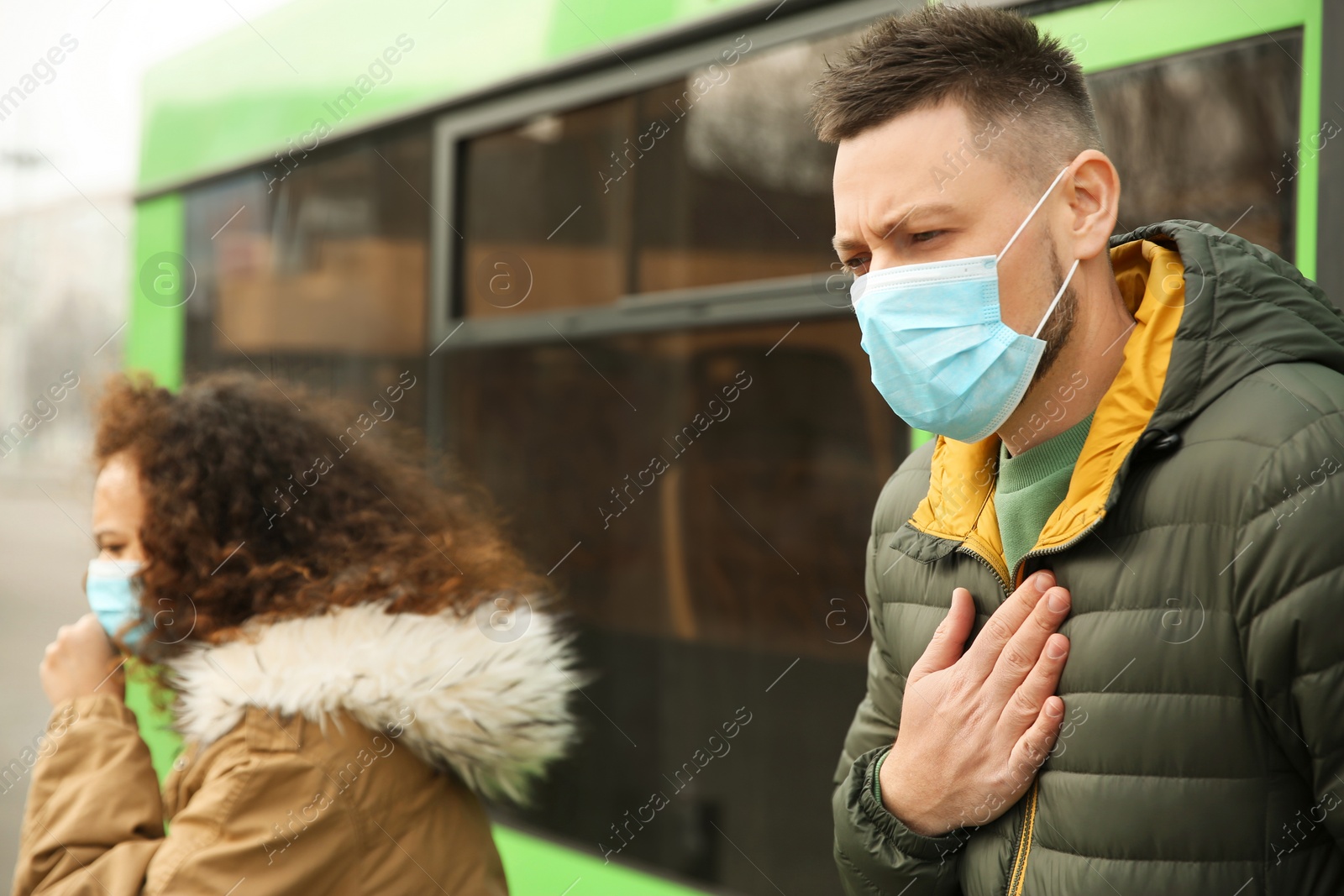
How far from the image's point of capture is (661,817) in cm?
301

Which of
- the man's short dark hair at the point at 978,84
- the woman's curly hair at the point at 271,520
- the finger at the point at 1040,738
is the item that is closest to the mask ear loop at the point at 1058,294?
the man's short dark hair at the point at 978,84

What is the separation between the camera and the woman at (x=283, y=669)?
1854 mm

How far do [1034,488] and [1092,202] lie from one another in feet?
1.18

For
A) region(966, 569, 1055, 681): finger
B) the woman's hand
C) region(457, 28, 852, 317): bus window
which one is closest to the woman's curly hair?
the woman's hand

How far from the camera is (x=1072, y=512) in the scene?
1.36 metres

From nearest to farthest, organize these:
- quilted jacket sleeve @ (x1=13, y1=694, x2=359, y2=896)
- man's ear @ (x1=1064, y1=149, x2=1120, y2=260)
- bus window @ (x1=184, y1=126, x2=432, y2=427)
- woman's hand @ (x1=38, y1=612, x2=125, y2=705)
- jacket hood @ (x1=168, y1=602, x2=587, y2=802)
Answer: man's ear @ (x1=1064, y1=149, x2=1120, y2=260) → quilted jacket sleeve @ (x1=13, y1=694, x2=359, y2=896) → jacket hood @ (x1=168, y1=602, x2=587, y2=802) → woman's hand @ (x1=38, y1=612, x2=125, y2=705) → bus window @ (x1=184, y1=126, x2=432, y2=427)

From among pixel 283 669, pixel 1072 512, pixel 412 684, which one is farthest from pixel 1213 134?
pixel 283 669

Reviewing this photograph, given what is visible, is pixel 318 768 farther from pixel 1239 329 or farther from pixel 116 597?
pixel 1239 329

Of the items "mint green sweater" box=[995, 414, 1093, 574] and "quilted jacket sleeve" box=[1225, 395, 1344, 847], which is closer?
"quilted jacket sleeve" box=[1225, 395, 1344, 847]

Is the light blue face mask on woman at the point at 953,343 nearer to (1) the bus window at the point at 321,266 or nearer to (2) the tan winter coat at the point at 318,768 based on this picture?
(2) the tan winter coat at the point at 318,768

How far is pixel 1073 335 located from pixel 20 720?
752 cm

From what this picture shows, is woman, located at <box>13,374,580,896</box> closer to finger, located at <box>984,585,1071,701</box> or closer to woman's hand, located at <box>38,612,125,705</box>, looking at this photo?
woman's hand, located at <box>38,612,125,705</box>

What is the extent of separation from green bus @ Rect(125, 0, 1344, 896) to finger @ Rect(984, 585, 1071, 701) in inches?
30.7

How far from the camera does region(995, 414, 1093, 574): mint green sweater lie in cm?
145
